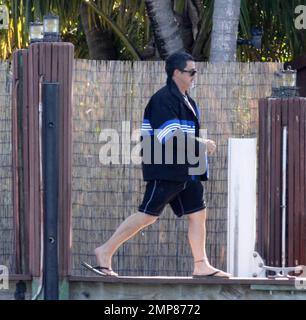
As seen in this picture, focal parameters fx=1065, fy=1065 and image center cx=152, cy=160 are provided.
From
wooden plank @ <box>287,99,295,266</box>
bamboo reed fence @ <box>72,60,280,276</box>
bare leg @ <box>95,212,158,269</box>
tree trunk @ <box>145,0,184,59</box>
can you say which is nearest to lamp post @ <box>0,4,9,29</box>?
tree trunk @ <box>145,0,184,59</box>

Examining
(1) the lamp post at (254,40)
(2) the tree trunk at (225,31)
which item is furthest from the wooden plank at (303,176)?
(1) the lamp post at (254,40)

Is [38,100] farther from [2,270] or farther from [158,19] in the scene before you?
[158,19]

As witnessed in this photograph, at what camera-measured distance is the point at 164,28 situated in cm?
1120

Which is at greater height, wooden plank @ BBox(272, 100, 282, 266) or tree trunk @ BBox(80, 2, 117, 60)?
tree trunk @ BBox(80, 2, 117, 60)

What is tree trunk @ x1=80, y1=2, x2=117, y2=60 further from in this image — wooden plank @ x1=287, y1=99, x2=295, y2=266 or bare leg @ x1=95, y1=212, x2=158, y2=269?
bare leg @ x1=95, y1=212, x2=158, y2=269

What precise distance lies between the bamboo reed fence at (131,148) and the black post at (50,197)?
6.53ft

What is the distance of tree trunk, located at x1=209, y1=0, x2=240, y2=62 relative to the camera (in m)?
10.2

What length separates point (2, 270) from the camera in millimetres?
A: 7992

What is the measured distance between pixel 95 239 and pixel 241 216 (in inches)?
68.2

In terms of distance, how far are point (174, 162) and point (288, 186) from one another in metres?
1.40

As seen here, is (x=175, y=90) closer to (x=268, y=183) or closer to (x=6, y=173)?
(x=268, y=183)

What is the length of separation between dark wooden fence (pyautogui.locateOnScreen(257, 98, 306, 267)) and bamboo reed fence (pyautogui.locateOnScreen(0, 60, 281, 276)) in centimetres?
94

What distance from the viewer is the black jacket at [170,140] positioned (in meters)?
7.54

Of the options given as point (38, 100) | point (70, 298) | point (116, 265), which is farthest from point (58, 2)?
point (70, 298)
